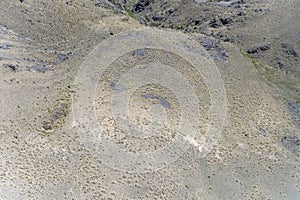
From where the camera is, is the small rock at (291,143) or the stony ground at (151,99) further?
the small rock at (291,143)

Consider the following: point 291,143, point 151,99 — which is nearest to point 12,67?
point 151,99

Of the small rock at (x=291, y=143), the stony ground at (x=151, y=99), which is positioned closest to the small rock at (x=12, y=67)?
the stony ground at (x=151, y=99)

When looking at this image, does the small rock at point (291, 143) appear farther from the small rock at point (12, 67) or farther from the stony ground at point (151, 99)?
the small rock at point (12, 67)

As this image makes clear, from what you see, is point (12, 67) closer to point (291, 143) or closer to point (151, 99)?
point (151, 99)

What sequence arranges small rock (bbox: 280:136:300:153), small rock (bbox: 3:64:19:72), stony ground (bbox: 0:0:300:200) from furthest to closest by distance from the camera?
1. small rock (bbox: 3:64:19:72)
2. small rock (bbox: 280:136:300:153)
3. stony ground (bbox: 0:0:300:200)

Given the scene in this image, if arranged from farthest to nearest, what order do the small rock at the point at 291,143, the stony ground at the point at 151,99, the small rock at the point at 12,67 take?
the small rock at the point at 12,67 → the small rock at the point at 291,143 → the stony ground at the point at 151,99

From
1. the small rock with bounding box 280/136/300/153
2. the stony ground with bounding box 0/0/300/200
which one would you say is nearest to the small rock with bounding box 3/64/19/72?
the stony ground with bounding box 0/0/300/200

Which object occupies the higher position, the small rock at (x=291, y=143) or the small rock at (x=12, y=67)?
the small rock at (x=291, y=143)

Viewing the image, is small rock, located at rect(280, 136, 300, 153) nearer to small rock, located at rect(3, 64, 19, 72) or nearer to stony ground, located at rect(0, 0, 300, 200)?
stony ground, located at rect(0, 0, 300, 200)

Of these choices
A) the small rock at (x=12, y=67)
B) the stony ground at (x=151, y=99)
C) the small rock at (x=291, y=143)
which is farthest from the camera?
the small rock at (x=12, y=67)
